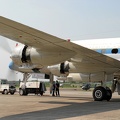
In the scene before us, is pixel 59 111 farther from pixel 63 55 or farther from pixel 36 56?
pixel 36 56

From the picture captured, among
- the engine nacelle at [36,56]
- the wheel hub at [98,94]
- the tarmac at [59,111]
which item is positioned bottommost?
the tarmac at [59,111]

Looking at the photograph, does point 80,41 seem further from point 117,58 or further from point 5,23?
point 5,23

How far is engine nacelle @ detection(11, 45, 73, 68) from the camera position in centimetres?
1777

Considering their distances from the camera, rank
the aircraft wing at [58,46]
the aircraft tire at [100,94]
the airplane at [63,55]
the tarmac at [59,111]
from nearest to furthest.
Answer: the tarmac at [59,111] → the aircraft wing at [58,46] → the airplane at [63,55] → the aircraft tire at [100,94]

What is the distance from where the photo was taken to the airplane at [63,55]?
15.1 m

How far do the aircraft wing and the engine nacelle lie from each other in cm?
34

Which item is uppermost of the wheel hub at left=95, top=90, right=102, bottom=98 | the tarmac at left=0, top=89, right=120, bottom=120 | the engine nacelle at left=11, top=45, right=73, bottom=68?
the engine nacelle at left=11, top=45, right=73, bottom=68

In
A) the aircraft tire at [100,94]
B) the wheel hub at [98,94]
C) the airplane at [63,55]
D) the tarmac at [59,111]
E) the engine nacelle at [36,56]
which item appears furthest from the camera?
the wheel hub at [98,94]

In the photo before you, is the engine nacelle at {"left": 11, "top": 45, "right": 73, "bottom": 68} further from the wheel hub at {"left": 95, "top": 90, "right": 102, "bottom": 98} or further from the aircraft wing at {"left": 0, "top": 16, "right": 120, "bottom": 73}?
the wheel hub at {"left": 95, "top": 90, "right": 102, "bottom": 98}

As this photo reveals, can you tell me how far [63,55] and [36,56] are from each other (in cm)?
173

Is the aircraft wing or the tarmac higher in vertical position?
the aircraft wing

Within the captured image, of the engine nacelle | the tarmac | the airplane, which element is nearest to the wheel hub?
the airplane

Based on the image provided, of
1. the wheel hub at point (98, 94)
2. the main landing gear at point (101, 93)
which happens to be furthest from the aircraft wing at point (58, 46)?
the wheel hub at point (98, 94)

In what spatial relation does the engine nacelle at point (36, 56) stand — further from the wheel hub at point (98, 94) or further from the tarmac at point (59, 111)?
the wheel hub at point (98, 94)
